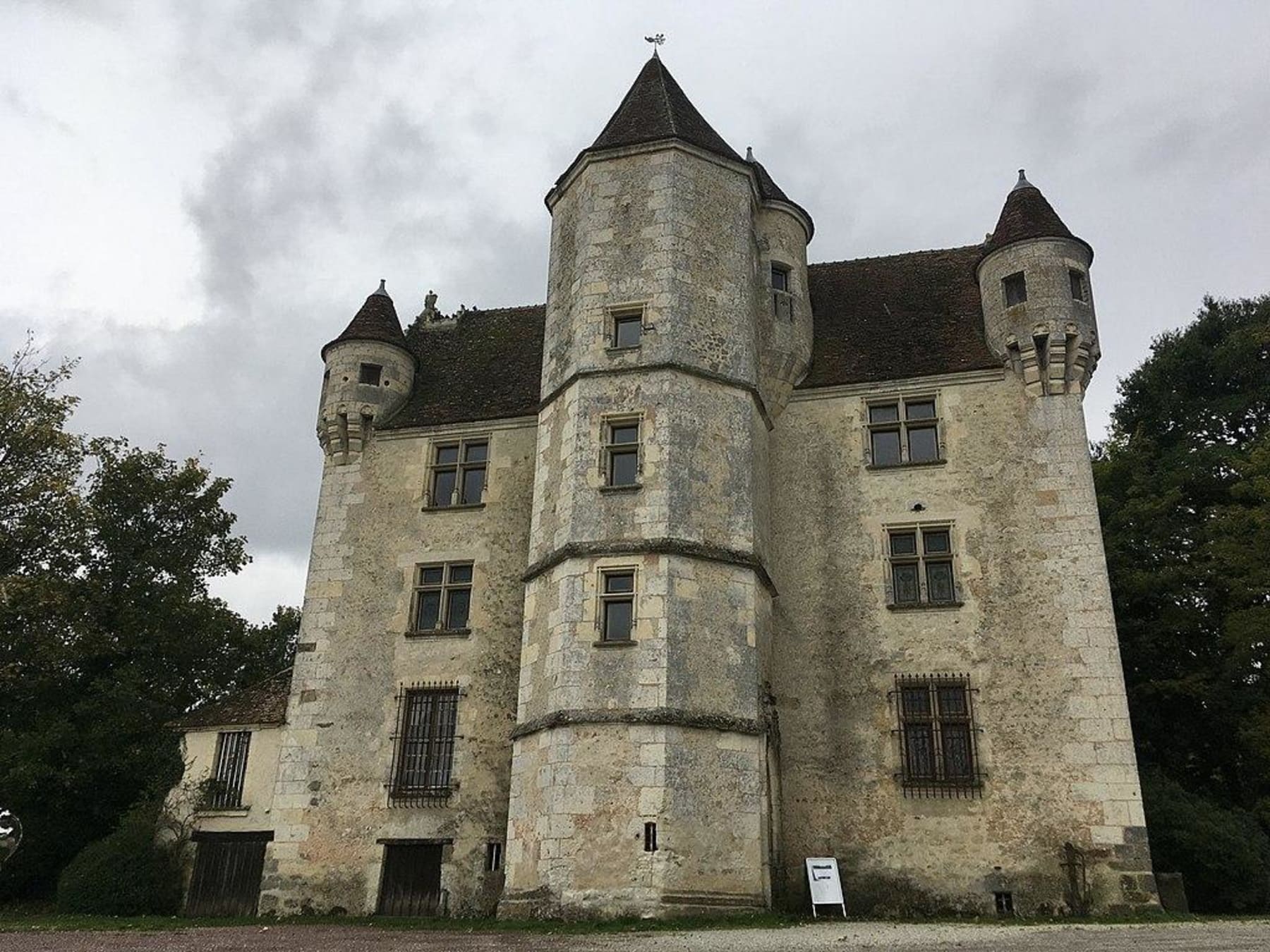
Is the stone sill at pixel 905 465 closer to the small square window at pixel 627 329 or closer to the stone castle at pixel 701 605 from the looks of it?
the stone castle at pixel 701 605

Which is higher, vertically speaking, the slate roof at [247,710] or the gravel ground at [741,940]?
the slate roof at [247,710]

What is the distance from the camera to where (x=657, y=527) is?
643 inches

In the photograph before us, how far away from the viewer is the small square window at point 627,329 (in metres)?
18.3

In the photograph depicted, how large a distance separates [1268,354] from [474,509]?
21.0 m

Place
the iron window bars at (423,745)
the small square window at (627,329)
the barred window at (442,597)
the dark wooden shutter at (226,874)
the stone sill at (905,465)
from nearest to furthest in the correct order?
1. the iron window bars at (423,745)
2. the dark wooden shutter at (226,874)
3. the small square window at (627,329)
4. the stone sill at (905,465)
5. the barred window at (442,597)

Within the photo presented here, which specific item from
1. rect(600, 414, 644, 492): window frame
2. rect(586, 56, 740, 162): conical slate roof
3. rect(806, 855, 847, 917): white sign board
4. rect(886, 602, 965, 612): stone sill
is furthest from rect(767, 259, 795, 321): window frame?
rect(806, 855, 847, 917): white sign board

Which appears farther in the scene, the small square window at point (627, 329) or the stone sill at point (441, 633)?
the stone sill at point (441, 633)

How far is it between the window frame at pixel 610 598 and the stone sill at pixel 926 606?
456 cm

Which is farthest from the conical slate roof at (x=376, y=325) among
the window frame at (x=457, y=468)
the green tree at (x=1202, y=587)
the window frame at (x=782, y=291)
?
the green tree at (x=1202, y=587)

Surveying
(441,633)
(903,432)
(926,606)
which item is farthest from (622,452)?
(926,606)

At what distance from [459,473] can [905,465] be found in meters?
8.33

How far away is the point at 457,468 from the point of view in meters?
20.6

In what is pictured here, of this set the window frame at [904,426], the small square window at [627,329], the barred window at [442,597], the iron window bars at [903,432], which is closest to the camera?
the small square window at [627,329]

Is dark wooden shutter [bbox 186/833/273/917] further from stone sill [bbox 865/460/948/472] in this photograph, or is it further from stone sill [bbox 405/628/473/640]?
stone sill [bbox 865/460/948/472]
